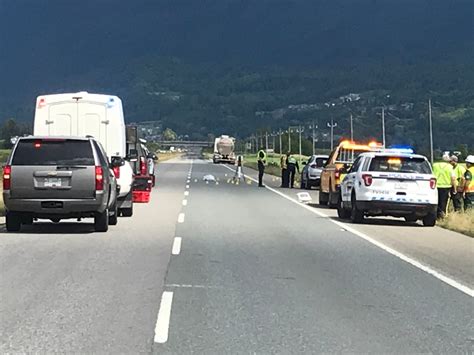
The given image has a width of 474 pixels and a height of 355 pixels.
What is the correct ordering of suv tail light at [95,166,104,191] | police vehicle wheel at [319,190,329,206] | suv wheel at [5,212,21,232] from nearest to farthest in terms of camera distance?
suv tail light at [95,166,104,191], suv wheel at [5,212,21,232], police vehicle wheel at [319,190,329,206]

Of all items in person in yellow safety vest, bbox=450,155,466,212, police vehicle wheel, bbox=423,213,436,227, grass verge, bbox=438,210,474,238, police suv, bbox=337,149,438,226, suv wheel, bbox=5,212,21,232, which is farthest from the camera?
person in yellow safety vest, bbox=450,155,466,212

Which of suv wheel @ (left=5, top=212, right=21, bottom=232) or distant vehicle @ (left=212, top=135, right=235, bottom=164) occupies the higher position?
distant vehicle @ (left=212, top=135, right=235, bottom=164)

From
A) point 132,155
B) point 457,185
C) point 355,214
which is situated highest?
point 132,155

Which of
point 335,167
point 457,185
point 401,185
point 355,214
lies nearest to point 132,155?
point 335,167

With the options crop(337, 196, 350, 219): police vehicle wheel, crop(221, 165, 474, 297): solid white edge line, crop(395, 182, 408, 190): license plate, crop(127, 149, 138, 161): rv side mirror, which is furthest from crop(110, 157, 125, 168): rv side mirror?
crop(337, 196, 350, 219): police vehicle wheel

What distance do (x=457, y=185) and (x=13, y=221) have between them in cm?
1166

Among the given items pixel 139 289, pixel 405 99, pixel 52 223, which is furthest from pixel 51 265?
pixel 405 99

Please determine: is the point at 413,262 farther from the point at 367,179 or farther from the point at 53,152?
the point at 53,152

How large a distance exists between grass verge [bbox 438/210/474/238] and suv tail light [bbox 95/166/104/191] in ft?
27.0

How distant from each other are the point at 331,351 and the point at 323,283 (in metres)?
4.23

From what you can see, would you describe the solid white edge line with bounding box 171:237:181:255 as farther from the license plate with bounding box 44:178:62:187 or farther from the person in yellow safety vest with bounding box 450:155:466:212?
the person in yellow safety vest with bounding box 450:155:466:212

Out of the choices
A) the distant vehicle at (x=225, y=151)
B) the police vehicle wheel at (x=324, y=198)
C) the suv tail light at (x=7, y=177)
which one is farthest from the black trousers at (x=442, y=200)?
A: the distant vehicle at (x=225, y=151)

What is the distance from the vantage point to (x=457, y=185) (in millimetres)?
24219

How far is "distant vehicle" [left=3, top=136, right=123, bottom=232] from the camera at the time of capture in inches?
716
